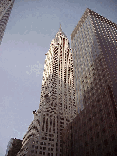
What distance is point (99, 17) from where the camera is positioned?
110m

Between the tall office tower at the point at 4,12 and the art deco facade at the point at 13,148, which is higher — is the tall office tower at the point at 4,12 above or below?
above

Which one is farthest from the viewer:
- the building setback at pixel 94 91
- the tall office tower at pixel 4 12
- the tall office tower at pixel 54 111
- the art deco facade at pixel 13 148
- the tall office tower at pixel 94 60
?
the art deco facade at pixel 13 148

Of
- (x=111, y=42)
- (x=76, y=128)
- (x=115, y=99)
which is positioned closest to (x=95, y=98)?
(x=115, y=99)

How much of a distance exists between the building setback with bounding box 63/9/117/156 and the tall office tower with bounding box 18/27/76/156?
11224 mm

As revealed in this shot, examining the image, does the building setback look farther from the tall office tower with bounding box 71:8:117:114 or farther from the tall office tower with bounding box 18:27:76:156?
the tall office tower with bounding box 18:27:76:156

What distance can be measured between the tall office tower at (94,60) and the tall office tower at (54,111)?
2661 cm

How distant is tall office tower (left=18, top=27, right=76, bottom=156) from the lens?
290 ft

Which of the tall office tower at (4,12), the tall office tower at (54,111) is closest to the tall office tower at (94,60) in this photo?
the tall office tower at (54,111)

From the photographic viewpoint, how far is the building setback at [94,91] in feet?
185

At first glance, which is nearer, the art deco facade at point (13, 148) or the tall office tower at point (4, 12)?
the tall office tower at point (4, 12)

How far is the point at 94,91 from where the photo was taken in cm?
7212

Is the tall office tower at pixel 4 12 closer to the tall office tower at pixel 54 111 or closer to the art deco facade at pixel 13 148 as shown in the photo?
the tall office tower at pixel 54 111

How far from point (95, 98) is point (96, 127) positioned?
12728mm

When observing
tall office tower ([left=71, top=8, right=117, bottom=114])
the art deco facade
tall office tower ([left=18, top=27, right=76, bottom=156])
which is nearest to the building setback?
tall office tower ([left=71, top=8, right=117, bottom=114])
